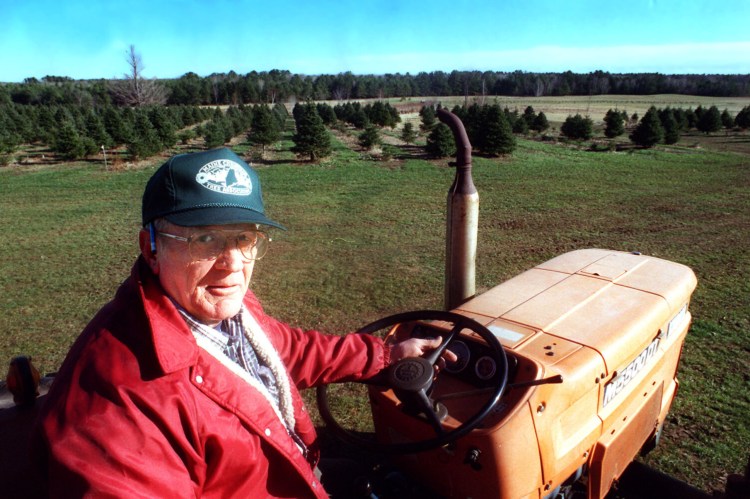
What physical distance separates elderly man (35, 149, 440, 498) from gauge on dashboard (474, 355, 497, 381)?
862 millimetres

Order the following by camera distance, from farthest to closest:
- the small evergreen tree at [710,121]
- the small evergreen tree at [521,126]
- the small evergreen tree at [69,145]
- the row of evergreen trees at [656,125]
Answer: the small evergreen tree at [710,121] → the small evergreen tree at [521,126] → the row of evergreen trees at [656,125] → the small evergreen tree at [69,145]

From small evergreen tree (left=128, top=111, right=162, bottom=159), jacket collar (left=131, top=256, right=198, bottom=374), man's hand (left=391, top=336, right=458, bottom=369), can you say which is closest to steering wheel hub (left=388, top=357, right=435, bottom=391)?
man's hand (left=391, top=336, right=458, bottom=369)

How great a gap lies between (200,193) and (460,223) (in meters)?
1.84

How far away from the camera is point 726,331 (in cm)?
536

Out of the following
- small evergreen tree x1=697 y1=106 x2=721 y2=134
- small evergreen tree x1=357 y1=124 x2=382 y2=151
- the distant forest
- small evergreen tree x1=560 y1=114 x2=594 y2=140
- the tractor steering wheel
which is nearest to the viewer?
the tractor steering wheel

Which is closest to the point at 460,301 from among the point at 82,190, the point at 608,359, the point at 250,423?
the point at 608,359

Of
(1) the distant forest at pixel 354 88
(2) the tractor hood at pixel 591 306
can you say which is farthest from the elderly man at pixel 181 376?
(1) the distant forest at pixel 354 88

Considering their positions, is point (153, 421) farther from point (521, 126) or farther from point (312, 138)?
point (521, 126)

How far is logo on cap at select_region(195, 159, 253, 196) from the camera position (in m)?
1.60

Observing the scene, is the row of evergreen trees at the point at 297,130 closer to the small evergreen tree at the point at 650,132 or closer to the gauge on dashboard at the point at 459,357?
the small evergreen tree at the point at 650,132

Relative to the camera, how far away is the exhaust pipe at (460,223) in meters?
2.99

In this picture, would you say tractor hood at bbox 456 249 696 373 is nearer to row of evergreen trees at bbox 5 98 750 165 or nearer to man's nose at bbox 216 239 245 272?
man's nose at bbox 216 239 245 272

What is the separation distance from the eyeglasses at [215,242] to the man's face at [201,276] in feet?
0.04

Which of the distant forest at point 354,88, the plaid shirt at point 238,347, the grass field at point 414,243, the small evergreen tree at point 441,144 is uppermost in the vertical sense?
the distant forest at point 354,88
